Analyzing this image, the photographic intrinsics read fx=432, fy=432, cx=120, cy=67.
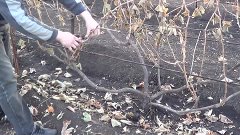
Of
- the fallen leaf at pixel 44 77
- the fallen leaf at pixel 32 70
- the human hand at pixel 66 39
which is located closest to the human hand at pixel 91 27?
the human hand at pixel 66 39

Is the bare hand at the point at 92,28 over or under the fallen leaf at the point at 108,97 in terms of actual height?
over

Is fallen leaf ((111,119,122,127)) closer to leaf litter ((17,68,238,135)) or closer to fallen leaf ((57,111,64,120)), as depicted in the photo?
leaf litter ((17,68,238,135))

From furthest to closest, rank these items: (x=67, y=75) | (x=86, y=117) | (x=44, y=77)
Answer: (x=67, y=75) → (x=44, y=77) → (x=86, y=117)

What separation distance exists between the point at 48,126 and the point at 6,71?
79cm

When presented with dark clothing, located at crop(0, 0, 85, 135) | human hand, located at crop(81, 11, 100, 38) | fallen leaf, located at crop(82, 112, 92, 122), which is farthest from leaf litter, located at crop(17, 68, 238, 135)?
human hand, located at crop(81, 11, 100, 38)

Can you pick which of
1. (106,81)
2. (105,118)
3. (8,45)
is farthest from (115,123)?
(8,45)

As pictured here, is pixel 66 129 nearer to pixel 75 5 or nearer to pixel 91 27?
pixel 91 27

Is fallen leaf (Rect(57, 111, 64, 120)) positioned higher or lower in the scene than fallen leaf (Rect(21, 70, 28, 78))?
lower

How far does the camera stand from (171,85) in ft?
14.1

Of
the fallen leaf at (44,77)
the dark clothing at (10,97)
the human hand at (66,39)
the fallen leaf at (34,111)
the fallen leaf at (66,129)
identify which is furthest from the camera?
the fallen leaf at (44,77)

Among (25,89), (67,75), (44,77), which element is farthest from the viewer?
(67,75)

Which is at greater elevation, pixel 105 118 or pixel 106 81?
pixel 106 81

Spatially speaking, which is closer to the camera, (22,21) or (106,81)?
(22,21)

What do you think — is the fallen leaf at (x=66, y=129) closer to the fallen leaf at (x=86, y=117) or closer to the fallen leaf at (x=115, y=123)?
the fallen leaf at (x=86, y=117)
